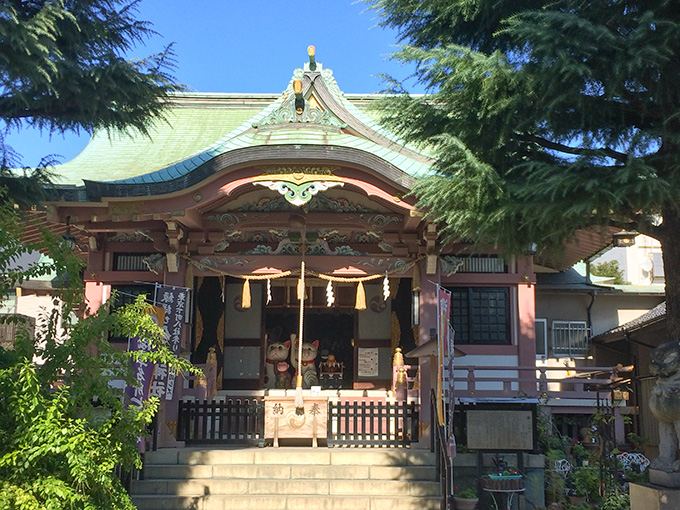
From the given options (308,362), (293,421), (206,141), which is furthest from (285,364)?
(206,141)

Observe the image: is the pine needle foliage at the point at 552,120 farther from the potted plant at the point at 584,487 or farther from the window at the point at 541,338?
the window at the point at 541,338

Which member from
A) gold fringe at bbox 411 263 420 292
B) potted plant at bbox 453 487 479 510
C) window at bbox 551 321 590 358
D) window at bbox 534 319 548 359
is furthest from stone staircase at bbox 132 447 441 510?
window at bbox 551 321 590 358

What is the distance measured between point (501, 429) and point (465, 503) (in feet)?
4.18

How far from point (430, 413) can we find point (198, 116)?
35.7 feet

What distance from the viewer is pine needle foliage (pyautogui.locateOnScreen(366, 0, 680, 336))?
6.81m

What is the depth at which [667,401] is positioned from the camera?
7.41m

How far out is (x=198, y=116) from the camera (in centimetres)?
1858

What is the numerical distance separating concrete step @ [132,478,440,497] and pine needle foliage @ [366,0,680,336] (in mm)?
4031

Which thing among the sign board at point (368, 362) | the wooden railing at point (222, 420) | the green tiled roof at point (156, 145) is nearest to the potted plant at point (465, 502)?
the wooden railing at point (222, 420)

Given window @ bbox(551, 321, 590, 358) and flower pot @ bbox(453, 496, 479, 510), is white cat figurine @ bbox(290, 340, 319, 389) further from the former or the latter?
flower pot @ bbox(453, 496, 479, 510)

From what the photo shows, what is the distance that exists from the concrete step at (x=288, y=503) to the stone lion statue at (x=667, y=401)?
333 centimetres

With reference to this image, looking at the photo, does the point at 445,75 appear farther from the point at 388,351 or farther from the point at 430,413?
the point at 388,351

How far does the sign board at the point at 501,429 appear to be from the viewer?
10.1 m

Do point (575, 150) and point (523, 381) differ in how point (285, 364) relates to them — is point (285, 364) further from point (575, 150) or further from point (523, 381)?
point (575, 150)
